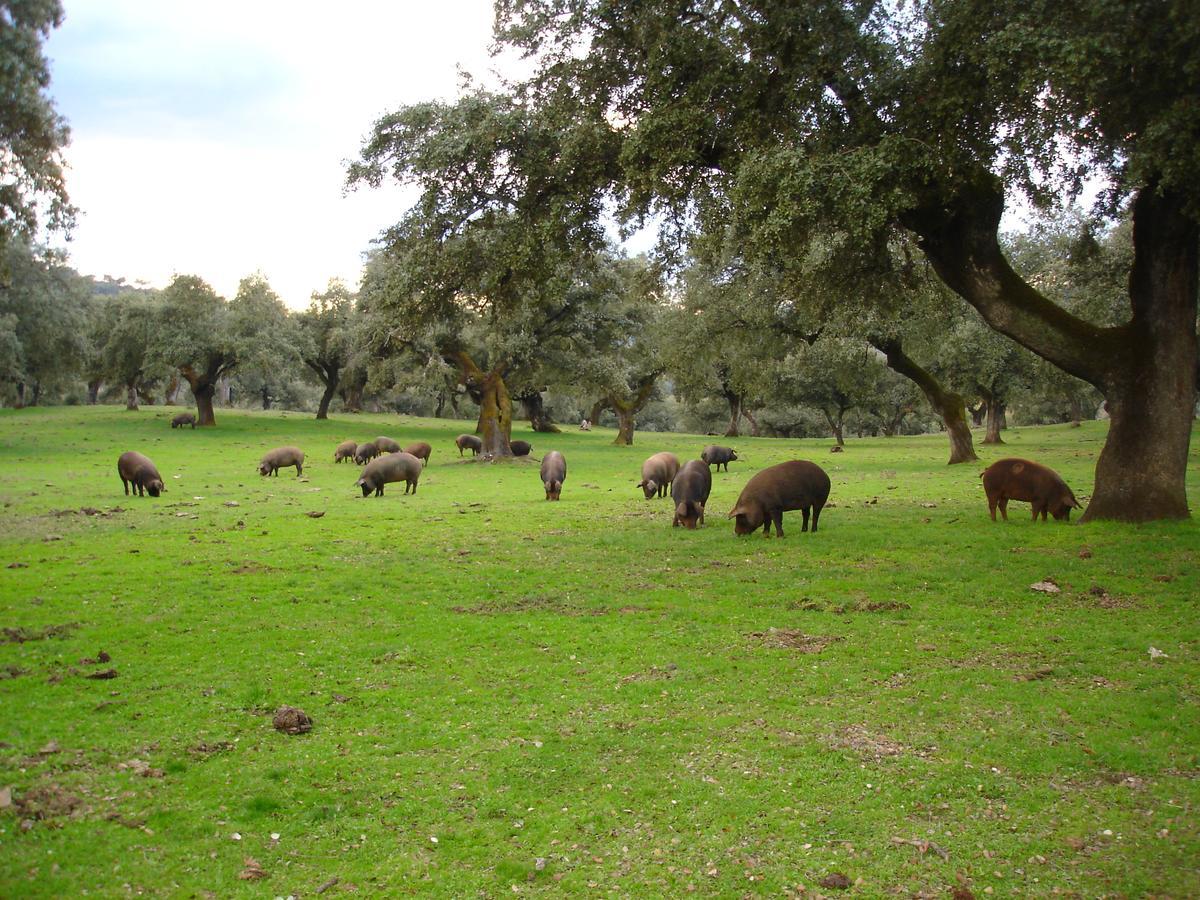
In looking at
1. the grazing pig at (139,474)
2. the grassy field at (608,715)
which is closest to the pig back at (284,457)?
the grazing pig at (139,474)

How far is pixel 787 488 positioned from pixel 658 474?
7.76 metres

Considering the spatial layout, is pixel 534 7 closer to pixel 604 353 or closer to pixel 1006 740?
pixel 1006 740

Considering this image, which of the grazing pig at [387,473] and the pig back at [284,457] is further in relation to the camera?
the pig back at [284,457]

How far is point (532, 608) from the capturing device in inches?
408

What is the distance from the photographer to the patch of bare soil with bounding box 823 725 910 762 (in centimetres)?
627

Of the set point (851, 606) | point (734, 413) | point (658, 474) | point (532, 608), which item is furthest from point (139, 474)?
point (734, 413)

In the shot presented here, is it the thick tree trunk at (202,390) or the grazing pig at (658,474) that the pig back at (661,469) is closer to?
the grazing pig at (658,474)

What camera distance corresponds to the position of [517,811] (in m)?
5.52

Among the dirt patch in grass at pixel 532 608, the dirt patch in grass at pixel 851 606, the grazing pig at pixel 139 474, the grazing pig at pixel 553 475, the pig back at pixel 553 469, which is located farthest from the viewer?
the grazing pig at pixel 139 474

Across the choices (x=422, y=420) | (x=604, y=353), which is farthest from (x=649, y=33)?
(x=422, y=420)

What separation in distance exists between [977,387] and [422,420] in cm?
3836

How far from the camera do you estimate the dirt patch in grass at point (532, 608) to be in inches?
399

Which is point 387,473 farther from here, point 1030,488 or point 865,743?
point 865,743

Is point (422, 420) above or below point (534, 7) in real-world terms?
below
